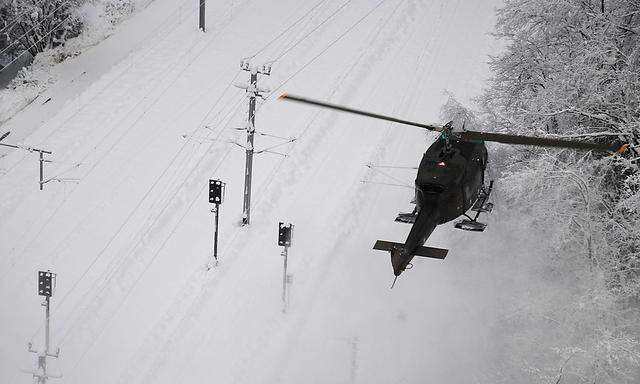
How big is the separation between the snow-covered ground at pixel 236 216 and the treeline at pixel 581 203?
2.46 metres

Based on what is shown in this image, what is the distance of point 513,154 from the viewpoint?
2189 centimetres

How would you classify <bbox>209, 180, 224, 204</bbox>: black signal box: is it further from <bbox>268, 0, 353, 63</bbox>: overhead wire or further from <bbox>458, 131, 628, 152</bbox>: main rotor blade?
<bbox>268, 0, 353, 63</bbox>: overhead wire

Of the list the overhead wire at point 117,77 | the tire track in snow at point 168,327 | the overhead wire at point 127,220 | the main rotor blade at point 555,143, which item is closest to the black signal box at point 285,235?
the tire track in snow at point 168,327

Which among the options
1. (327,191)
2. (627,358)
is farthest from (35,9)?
(627,358)

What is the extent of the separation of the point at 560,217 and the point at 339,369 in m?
7.50

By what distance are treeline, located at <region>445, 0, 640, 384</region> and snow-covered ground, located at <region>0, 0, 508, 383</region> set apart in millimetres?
2461

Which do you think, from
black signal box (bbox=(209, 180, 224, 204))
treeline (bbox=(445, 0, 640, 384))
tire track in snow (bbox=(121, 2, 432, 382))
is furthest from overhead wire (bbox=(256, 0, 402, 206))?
treeline (bbox=(445, 0, 640, 384))

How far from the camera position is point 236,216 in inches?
998

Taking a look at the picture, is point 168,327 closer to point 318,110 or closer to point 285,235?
point 285,235

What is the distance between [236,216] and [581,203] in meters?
12.1

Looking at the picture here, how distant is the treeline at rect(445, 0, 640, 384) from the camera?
17266 millimetres

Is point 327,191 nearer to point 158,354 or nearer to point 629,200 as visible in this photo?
point 158,354

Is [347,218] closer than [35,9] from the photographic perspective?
Yes

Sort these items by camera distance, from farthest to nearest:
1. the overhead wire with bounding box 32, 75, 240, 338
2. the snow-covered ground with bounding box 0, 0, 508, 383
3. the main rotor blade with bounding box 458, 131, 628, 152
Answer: the overhead wire with bounding box 32, 75, 240, 338 → the snow-covered ground with bounding box 0, 0, 508, 383 → the main rotor blade with bounding box 458, 131, 628, 152
